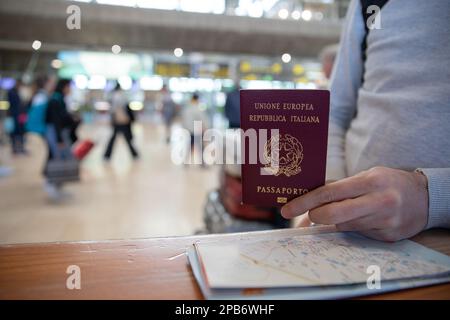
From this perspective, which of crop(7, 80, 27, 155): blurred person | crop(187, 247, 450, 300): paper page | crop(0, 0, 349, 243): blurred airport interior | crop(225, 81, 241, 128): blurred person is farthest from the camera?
crop(7, 80, 27, 155): blurred person

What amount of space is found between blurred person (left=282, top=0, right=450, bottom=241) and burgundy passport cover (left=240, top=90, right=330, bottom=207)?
0.04 metres

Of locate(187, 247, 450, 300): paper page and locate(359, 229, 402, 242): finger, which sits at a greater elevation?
locate(359, 229, 402, 242): finger

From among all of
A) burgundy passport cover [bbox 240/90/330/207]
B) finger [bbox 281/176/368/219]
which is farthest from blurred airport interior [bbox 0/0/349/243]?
finger [bbox 281/176/368/219]

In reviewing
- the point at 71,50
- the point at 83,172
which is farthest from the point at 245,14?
the point at 71,50

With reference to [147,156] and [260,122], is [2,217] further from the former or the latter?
[147,156]

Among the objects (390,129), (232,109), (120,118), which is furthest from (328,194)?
(120,118)

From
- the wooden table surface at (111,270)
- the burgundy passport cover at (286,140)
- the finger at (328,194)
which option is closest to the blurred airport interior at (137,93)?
the burgundy passport cover at (286,140)

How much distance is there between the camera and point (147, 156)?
23.7 ft

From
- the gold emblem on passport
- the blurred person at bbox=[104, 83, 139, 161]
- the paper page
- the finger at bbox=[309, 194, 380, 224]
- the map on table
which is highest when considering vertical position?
the blurred person at bbox=[104, 83, 139, 161]

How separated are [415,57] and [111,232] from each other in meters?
2.69

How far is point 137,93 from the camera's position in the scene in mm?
16891

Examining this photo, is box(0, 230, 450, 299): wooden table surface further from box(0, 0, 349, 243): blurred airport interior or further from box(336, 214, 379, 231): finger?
box(0, 0, 349, 243): blurred airport interior

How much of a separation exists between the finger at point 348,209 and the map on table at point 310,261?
0.05m

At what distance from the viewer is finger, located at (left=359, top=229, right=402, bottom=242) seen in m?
0.57
